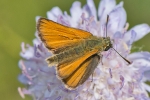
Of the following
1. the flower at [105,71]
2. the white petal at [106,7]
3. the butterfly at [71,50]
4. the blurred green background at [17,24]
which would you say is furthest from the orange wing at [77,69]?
the blurred green background at [17,24]

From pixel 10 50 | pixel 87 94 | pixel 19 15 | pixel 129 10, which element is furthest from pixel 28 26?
pixel 87 94

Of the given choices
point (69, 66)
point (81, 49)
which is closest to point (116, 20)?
point (81, 49)

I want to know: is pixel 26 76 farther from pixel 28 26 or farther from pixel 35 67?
pixel 28 26

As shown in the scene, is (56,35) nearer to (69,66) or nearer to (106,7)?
(69,66)

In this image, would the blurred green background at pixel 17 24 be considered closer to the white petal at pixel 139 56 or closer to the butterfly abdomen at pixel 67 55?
the white petal at pixel 139 56

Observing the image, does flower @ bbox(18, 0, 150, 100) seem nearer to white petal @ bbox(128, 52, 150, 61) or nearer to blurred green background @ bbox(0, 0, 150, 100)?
white petal @ bbox(128, 52, 150, 61)

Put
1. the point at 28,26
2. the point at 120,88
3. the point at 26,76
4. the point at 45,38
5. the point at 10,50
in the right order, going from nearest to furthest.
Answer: the point at 45,38
the point at 120,88
the point at 26,76
the point at 10,50
the point at 28,26
